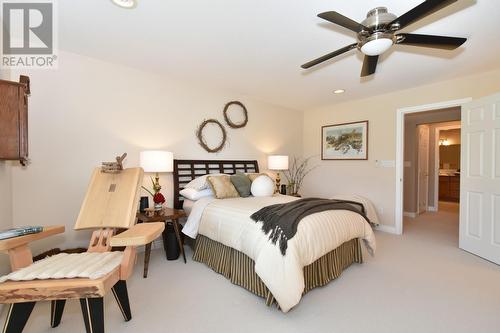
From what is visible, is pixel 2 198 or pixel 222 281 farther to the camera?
pixel 222 281

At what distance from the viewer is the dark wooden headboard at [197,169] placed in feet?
11.2

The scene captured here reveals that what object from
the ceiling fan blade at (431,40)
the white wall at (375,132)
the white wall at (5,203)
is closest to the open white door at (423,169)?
the white wall at (375,132)

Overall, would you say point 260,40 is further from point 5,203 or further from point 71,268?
point 5,203

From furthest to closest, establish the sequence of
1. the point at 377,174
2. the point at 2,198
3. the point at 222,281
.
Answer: the point at 377,174, the point at 222,281, the point at 2,198

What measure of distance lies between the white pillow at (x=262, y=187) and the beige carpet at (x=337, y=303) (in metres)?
1.18

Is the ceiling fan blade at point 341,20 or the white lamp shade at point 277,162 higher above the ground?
the ceiling fan blade at point 341,20

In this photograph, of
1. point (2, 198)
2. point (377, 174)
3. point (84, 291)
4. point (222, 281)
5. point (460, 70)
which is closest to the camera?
point (84, 291)

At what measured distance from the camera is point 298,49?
252 cm

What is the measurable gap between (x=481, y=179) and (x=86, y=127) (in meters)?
4.94

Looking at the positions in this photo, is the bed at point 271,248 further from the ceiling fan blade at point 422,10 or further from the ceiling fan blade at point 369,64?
the ceiling fan blade at point 422,10

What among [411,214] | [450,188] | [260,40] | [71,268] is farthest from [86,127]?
[450,188]

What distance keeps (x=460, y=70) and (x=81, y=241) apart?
Result: 17.2 feet

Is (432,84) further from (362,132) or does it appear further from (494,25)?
(494,25)

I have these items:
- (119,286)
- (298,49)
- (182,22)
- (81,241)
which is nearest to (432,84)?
(298,49)
